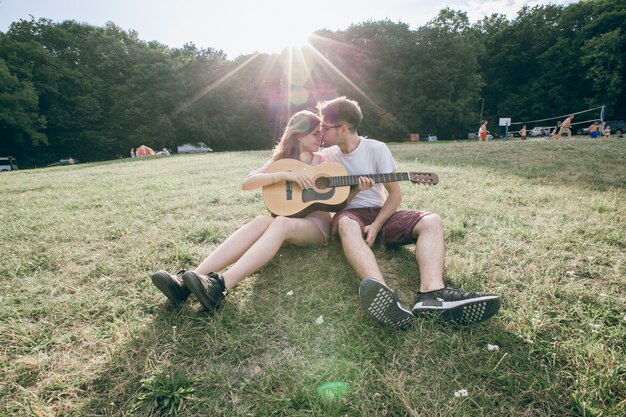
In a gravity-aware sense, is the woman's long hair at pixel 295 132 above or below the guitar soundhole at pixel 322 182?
above

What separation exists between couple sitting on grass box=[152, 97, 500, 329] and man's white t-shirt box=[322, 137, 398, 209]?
0.04ft

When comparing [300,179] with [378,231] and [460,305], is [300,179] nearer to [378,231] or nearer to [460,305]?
[378,231]

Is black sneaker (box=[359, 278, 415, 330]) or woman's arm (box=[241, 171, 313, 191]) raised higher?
woman's arm (box=[241, 171, 313, 191])

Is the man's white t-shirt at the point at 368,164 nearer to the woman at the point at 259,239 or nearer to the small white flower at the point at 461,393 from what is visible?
the woman at the point at 259,239

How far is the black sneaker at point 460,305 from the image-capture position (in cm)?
200

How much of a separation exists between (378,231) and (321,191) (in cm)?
74

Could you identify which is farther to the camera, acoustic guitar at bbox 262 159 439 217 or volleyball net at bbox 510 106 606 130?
volleyball net at bbox 510 106 606 130

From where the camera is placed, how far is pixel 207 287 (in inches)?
87.7

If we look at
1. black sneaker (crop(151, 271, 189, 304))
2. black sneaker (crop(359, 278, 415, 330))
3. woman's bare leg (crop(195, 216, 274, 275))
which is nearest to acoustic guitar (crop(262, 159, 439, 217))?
woman's bare leg (crop(195, 216, 274, 275))

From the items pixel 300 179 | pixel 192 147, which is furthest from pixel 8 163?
pixel 300 179

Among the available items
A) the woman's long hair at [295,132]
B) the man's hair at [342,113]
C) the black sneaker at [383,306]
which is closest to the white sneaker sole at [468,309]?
the black sneaker at [383,306]

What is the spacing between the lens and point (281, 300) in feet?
8.18

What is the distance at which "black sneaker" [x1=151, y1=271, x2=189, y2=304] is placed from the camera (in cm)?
222

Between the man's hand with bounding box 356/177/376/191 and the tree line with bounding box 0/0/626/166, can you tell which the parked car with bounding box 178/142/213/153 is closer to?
the tree line with bounding box 0/0/626/166
